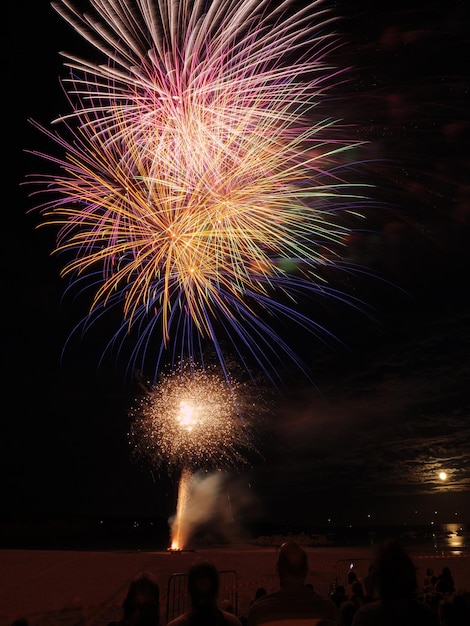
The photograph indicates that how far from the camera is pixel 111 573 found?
734 inches

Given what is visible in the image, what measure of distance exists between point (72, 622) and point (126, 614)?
9.71 meters

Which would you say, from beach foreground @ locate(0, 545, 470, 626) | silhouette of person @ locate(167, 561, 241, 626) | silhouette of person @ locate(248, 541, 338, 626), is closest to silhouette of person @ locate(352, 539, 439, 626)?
silhouette of person @ locate(248, 541, 338, 626)

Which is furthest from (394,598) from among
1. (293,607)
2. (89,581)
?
(89,581)

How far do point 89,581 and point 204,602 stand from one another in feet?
52.8

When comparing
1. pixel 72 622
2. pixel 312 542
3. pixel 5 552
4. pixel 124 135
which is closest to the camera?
pixel 72 622

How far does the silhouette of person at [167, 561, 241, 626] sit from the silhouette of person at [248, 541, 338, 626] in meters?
0.15

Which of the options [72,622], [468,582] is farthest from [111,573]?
[468,582]

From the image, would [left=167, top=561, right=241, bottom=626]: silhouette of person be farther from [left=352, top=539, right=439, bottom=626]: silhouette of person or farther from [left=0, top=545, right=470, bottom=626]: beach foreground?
[left=0, top=545, right=470, bottom=626]: beach foreground

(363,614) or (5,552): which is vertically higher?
(5,552)

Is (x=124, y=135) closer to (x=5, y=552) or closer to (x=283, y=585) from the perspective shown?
(x=283, y=585)

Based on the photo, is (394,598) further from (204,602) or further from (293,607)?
(204,602)

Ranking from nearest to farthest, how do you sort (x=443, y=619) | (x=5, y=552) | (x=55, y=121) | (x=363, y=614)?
(x=363, y=614) → (x=443, y=619) → (x=55, y=121) → (x=5, y=552)

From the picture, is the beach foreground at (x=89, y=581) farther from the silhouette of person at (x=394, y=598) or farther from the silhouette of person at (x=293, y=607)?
the silhouette of person at (x=394, y=598)

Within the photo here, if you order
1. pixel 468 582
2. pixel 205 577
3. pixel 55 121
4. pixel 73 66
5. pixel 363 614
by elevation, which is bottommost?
pixel 363 614
